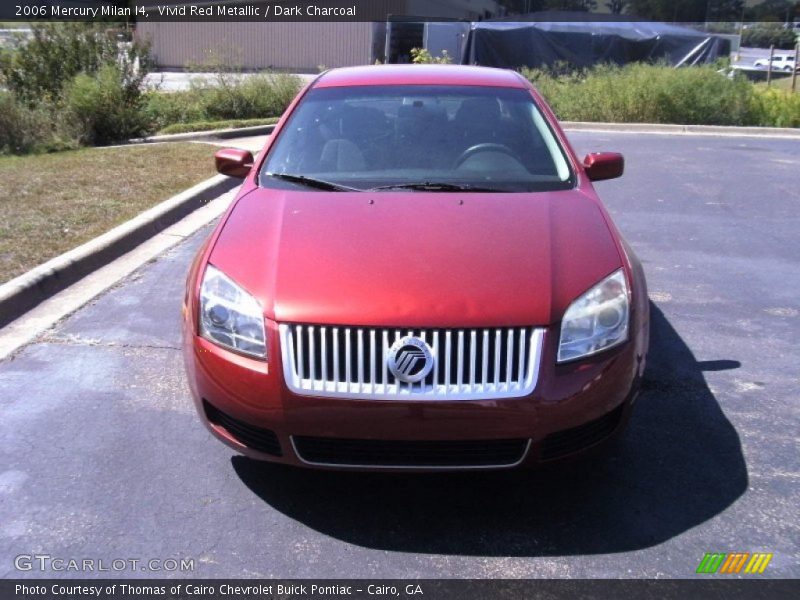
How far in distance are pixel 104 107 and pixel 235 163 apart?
9.50 meters

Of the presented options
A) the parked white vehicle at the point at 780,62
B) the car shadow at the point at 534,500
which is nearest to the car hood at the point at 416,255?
the car shadow at the point at 534,500

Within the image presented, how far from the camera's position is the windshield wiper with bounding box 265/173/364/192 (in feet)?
13.2

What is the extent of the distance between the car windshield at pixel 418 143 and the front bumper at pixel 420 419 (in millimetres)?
1272

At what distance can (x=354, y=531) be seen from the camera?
3170 mm

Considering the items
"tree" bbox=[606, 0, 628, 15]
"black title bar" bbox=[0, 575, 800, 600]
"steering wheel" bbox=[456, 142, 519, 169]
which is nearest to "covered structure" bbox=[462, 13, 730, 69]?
"tree" bbox=[606, 0, 628, 15]

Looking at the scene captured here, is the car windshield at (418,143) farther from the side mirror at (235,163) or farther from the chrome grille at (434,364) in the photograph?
the chrome grille at (434,364)

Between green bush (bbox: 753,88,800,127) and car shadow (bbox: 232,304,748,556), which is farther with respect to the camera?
green bush (bbox: 753,88,800,127)

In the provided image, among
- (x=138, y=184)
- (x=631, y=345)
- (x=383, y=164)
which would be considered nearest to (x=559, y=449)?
(x=631, y=345)

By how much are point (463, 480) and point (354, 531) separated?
58 centimetres

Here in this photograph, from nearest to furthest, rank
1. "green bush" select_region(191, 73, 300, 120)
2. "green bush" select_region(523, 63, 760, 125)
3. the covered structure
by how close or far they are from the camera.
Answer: "green bush" select_region(191, 73, 300, 120), "green bush" select_region(523, 63, 760, 125), the covered structure

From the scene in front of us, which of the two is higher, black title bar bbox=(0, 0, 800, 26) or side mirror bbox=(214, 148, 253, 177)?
black title bar bbox=(0, 0, 800, 26)

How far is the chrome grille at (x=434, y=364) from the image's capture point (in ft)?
9.69

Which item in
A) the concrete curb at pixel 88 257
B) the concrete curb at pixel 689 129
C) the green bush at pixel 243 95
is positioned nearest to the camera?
the concrete curb at pixel 88 257

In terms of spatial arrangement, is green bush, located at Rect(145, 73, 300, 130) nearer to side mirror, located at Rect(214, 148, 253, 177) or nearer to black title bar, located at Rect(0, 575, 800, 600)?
side mirror, located at Rect(214, 148, 253, 177)
